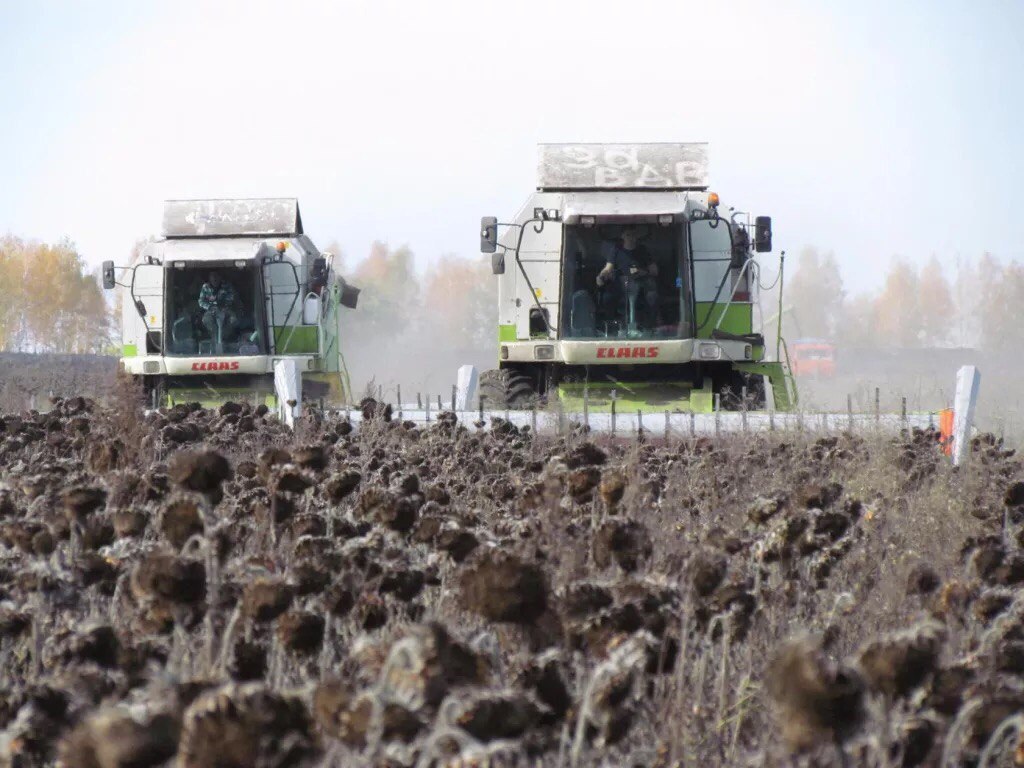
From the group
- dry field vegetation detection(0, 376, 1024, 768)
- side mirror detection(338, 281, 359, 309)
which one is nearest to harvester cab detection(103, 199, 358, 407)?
side mirror detection(338, 281, 359, 309)

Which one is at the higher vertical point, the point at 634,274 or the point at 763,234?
the point at 763,234

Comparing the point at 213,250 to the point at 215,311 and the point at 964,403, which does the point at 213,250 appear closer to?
the point at 215,311

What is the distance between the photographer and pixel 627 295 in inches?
615

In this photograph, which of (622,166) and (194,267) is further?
(194,267)

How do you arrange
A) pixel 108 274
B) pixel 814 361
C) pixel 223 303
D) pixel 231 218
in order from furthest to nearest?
pixel 814 361, pixel 231 218, pixel 223 303, pixel 108 274

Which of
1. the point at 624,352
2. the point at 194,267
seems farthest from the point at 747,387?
the point at 194,267

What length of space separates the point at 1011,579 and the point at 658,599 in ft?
3.54

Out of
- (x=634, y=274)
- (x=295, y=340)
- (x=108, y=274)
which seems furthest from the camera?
(x=295, y=340)

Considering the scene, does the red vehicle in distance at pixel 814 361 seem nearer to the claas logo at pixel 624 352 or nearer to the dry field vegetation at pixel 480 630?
the claas logo at pixel 624 352

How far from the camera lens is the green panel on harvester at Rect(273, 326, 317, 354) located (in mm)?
19375

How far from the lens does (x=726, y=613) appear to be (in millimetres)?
2916

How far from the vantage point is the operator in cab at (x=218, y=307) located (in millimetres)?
Result: 18828

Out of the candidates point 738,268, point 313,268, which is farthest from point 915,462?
point 313,268

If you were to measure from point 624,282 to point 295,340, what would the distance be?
5.66m
